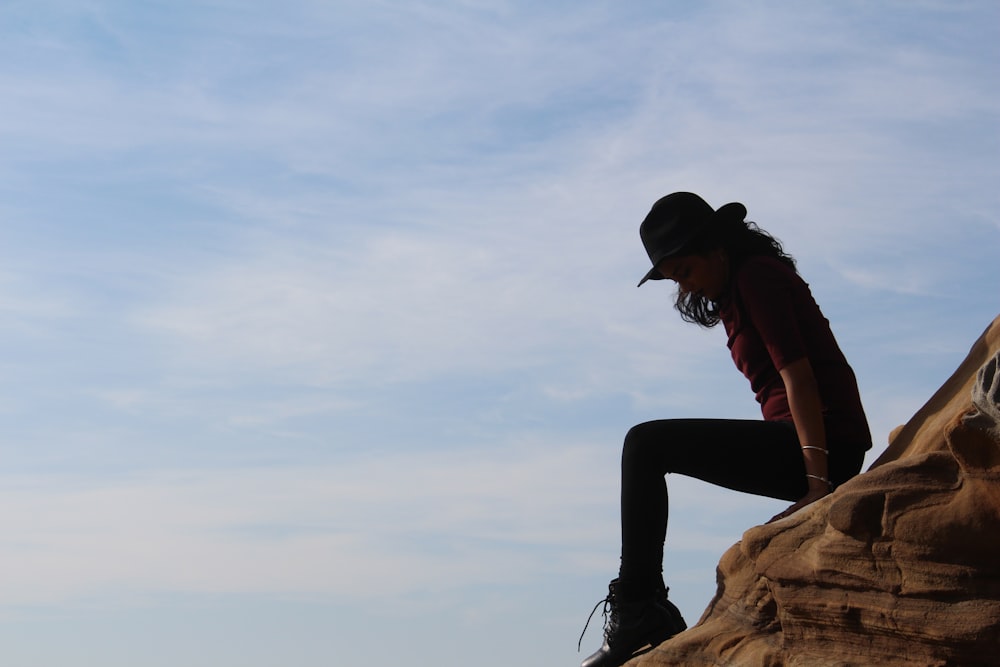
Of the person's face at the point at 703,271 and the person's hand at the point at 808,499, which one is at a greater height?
the person's face at the point at 703,271

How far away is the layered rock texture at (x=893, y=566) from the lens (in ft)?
21.0

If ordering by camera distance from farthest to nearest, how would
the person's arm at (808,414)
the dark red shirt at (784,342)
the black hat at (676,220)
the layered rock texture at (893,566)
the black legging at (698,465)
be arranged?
the black hat at (676,220) → the black legging at (698,465) → the dark red shirt at (784,342) → the person's arm at (808,414) → the layered rock texture at (893,566)

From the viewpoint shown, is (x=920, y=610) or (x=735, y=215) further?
(x=735, y=215)

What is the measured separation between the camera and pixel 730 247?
25.2ft

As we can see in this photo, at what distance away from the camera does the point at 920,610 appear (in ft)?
21.7

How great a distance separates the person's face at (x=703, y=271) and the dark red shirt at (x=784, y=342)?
0.13m

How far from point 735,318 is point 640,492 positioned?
112 centimetres

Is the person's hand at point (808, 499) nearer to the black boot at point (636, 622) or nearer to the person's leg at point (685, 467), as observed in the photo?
the person's leg at point (685, 467)

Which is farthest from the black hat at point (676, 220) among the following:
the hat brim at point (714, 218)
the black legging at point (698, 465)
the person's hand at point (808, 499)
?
the person's hand at point (808, 499)

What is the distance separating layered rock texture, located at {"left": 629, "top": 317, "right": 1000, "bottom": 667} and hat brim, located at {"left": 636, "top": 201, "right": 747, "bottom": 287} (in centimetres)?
154

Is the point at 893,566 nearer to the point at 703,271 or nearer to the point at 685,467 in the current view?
the point at 685,467

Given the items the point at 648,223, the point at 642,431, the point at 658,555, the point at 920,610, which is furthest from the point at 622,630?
the point at 648,223

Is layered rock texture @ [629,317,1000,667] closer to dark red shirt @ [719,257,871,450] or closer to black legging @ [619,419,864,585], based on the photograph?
black legging @ [619,419,864,585]

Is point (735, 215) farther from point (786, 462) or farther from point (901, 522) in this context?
point (901, 522)
